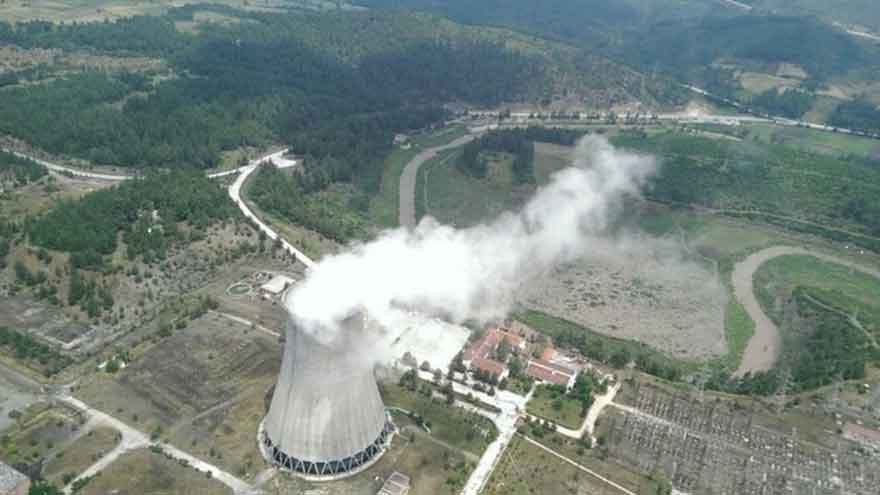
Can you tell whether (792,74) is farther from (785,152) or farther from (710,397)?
(710,397)

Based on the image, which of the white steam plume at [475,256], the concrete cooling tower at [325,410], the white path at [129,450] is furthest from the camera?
the white path at [129,450]

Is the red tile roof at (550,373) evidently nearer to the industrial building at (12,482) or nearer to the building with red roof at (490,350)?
the building with red roof at (490,350)

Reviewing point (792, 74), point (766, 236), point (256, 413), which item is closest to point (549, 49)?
point (792, 74)

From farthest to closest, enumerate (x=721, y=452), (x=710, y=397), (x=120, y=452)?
(x=710, y=397)
(x=721, y=452)
(x=120, y=452)

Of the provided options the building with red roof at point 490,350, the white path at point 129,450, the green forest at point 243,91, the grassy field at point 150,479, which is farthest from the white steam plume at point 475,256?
the green forest at point 243,91

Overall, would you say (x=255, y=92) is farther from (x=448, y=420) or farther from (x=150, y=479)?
(x=150, y=479)

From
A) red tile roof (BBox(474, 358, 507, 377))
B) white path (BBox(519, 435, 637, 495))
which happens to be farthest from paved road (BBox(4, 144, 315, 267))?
white path (BBox(519, 435, 637, 495))

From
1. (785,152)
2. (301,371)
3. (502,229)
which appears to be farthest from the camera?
(785,152)
